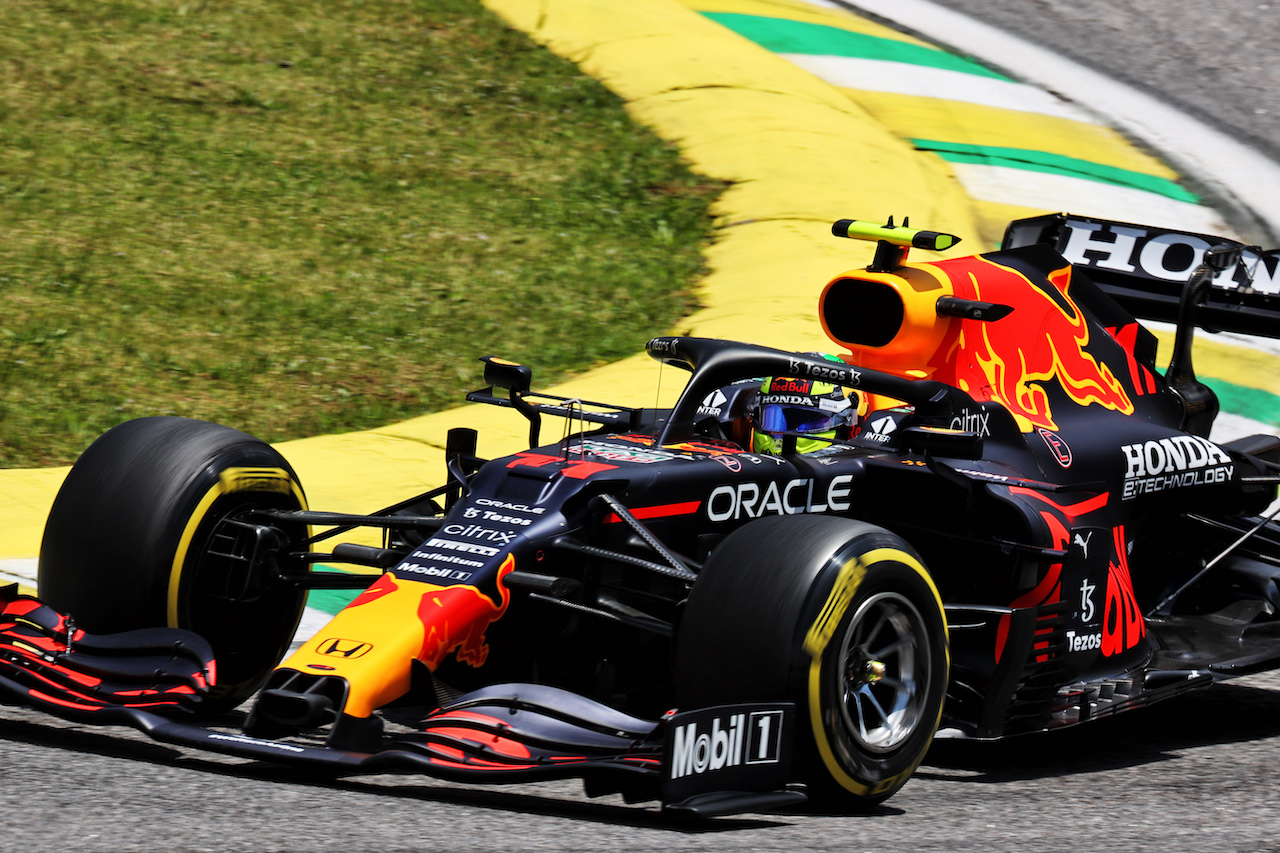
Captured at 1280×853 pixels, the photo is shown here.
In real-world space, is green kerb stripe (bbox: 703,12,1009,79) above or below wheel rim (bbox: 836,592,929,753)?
above

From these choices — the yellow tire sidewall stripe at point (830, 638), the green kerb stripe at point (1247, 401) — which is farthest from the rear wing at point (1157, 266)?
the yellow tire sidewall stripe at point (830, 638)

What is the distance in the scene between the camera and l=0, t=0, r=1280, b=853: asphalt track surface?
4168mm

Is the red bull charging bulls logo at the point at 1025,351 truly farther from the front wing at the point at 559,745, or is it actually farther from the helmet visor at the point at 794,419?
the front wing at the point at 559,745

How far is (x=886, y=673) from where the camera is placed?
16.3ft

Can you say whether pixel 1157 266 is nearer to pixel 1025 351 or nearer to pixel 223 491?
pixel 1025 351

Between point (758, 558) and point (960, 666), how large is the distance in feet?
4.09

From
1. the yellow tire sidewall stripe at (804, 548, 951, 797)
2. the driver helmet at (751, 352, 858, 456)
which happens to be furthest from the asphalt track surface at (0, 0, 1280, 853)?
the driver helmet at (751, 352, 858, 456)

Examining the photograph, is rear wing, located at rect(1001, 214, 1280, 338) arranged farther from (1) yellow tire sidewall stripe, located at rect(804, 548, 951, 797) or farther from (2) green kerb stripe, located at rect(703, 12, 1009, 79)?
(2) green kerb stripe, located at rect(703, 12, 1009, 79)

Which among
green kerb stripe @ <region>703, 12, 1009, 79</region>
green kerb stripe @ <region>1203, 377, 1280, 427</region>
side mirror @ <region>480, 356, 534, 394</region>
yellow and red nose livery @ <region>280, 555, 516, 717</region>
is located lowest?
yellow and red nose livery @ <region>280, 555, 516, 717</region>

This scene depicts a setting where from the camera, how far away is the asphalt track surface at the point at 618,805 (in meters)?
4.17

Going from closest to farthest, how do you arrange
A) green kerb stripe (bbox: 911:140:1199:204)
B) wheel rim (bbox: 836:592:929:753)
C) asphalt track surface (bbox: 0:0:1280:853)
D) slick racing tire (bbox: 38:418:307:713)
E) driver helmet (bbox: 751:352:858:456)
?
asphalt track surface (bbox: 0:0:1280:853)
wheel rim (bbox: 836:592:929:753)
slick racing tire (bbox: 38:418:307:713)
driver helmet (bbox: 751:352:858:456)
green kerb stripe (bbox: 911:140:1199:204)

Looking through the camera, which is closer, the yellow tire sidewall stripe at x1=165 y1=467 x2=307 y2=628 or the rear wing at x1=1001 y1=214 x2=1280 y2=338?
the yellow tire sidewall stripe at x1=165 y1=467 x2=307 y2=628

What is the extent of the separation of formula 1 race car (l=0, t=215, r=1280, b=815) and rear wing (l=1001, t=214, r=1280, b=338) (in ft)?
2.69

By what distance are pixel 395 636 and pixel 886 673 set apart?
4.76 feet
